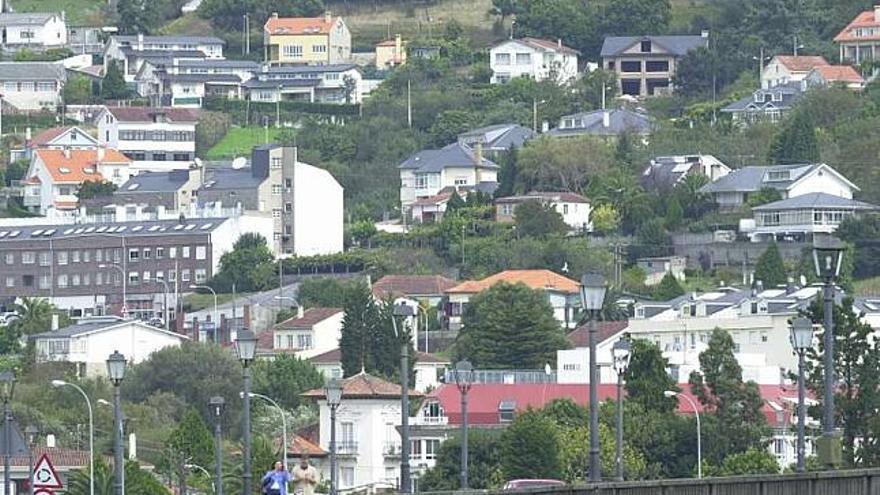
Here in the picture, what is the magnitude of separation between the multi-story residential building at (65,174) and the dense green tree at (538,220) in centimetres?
2535

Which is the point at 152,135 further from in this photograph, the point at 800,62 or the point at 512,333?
the point at 512,333

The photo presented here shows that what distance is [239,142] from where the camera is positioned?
196 meters

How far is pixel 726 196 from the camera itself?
16300cm

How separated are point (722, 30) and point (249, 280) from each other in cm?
4609

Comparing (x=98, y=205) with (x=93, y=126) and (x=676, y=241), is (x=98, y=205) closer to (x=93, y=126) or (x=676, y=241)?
(x=93, y=126)

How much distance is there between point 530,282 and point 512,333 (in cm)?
1214

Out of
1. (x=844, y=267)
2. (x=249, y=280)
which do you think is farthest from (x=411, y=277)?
(x=844, y=267)

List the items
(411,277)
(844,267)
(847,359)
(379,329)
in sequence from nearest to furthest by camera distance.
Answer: (847,359)
(379,329)
(844,267)
(411,277)

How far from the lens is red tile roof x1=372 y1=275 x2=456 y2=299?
150 meters

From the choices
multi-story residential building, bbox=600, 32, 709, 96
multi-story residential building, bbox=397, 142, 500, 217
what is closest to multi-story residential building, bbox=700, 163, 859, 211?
multi-story residential building, bbox=397, 142, 500, 217

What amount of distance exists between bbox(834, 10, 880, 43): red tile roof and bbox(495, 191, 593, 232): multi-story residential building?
110ft

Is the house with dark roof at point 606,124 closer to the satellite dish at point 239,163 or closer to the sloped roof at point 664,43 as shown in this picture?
the sloped roof at point 664,43

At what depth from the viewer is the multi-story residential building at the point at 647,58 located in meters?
196

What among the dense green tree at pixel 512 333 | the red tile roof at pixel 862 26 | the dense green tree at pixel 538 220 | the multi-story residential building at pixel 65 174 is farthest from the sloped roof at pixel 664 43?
the dense green tree at pixel 512 333
